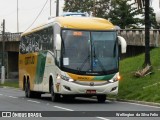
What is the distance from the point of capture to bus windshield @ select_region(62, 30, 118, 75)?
2431cm

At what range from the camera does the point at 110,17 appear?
8225cm

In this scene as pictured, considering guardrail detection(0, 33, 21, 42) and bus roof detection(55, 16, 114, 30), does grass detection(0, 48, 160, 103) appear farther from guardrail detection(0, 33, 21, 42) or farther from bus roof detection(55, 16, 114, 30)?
guardrail detection(0, 33, 21, 42)

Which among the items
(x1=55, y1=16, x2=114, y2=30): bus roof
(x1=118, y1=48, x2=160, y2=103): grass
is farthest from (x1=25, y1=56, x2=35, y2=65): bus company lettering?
(x1=55, y1=16, x2=114, y2=30): bus roof

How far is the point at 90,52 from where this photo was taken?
24.5 meters

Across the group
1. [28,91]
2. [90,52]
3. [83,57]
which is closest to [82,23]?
[90,52]

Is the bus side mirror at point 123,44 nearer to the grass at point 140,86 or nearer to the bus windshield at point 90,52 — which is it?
the bus windshield at point 90,52

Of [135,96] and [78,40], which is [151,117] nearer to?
[78,40]

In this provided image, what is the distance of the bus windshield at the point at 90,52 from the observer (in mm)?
24312

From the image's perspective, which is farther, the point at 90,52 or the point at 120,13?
the point at 120,13

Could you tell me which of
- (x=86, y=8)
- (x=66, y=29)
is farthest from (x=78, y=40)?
(x=86, y=8)

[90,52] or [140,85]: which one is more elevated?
[90,52]

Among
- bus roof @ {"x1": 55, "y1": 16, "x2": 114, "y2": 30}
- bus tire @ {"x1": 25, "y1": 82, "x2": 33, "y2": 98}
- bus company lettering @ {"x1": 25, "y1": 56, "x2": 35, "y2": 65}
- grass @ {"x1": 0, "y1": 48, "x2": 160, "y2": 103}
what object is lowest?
bus tire @ {"x1": 25, "y1": 82, "x2": 33, "y2": 98}

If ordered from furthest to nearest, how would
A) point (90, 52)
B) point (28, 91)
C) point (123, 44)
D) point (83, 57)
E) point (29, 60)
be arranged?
point (28, 91) < point (29, 60) < point (123, 44) < point (90, 52) < point (83, 57)

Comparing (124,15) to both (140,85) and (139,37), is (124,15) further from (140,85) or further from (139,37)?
(140,85)
